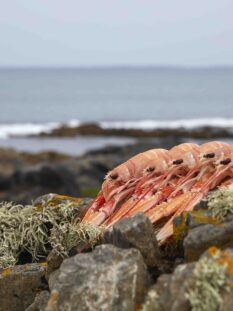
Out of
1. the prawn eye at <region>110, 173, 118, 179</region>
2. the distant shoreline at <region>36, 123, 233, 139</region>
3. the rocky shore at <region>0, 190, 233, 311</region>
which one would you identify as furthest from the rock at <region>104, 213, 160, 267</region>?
the distant shoreline at <region>36, 123, 233, 139</region>

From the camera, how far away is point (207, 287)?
5.95 m

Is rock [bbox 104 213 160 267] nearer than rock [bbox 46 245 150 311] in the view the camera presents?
No

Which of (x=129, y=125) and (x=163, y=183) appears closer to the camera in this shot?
(x=163, y=183)

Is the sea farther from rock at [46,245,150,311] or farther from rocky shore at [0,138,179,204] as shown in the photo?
rock at [46,245,150,311]

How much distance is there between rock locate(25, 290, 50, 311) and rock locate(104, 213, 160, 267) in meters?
1.05

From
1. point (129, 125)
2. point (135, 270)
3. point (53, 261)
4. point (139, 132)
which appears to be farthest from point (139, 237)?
point (129, 125)

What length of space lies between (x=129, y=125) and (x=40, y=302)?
3889 inches

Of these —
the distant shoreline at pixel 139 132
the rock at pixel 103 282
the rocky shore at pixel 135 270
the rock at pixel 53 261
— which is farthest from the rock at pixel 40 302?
→ the distant shoreline at pixel 139 132

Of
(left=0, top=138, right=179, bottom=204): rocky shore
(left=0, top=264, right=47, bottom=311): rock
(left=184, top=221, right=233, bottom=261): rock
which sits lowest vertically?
(left=0, top=138, right=179, bottom=204): rocky shore

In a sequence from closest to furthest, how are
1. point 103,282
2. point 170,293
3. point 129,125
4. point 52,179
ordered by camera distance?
point 170,293 → point 103,282 → point 52,179 → point 129,125

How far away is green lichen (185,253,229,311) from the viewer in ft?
19.5

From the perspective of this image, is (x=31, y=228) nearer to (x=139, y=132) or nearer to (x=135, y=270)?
A: (x=135, y=270)

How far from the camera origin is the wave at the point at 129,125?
98650 millimetres

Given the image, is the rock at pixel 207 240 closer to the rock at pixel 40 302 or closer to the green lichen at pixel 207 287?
the green lichen at pixel 207 287
